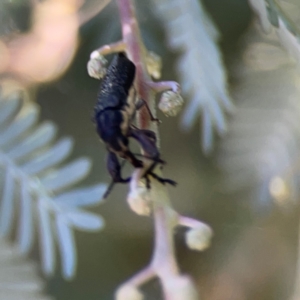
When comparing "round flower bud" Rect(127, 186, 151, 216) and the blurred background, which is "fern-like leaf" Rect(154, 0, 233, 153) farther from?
"round flower bud" Rect(127, 186, 151, 216)

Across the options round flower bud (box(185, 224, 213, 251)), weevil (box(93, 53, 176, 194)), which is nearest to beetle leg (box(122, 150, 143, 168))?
weevil (box(93, 53, 176, 194))

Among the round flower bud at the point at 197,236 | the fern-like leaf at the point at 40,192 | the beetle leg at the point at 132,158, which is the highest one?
the beetle leg at the point at 132,158

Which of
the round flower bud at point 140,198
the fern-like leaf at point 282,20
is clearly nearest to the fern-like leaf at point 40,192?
the round flower bud at point 140,198

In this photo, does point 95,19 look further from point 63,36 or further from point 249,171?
point 249,171

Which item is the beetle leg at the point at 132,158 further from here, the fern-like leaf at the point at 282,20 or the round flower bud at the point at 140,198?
the fern-like leaf at the point at 282,20

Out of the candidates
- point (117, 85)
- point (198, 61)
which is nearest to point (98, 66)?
point (117, 85)

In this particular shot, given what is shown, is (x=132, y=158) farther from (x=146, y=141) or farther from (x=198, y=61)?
(x=198, y=61)

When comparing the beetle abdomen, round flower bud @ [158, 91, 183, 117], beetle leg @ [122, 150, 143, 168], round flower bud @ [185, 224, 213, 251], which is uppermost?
the beetle abdomen
